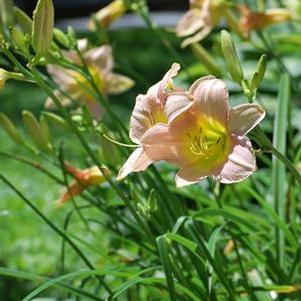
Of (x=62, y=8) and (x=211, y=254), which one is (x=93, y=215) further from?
(x=62, y=8)

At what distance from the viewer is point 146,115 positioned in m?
1.27

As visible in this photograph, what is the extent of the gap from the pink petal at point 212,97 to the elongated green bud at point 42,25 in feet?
0.75

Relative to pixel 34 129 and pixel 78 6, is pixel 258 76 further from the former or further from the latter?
pixel 78 6

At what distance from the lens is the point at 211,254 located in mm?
1367

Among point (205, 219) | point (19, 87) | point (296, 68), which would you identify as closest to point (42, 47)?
point (205, 219)

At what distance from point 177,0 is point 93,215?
21.1 feet

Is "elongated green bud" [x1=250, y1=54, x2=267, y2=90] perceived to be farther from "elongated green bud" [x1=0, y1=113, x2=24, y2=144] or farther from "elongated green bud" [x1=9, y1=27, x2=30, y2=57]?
"elongated green bud" [x1=0, y1=113, x2=24, y2=144]

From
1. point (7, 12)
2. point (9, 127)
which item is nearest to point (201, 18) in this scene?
point (9, 127)

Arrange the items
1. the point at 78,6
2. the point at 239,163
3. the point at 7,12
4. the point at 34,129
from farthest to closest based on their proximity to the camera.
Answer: the point at 78,6, the point at 34,129, the point at 7,12, the point at 239,163

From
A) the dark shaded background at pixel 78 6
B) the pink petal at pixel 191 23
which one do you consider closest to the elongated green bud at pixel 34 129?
the pink petal at pixel 191 23

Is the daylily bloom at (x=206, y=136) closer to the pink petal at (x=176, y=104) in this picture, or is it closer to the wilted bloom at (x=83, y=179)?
the pink petal at (x=176, y=104)

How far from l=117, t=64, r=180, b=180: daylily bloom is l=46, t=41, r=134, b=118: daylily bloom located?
2.04 feet

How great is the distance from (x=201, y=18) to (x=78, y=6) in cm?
765

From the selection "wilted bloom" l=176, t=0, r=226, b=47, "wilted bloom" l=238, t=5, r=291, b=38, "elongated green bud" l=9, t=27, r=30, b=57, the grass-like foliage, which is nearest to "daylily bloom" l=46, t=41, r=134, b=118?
the grass-like foliage
